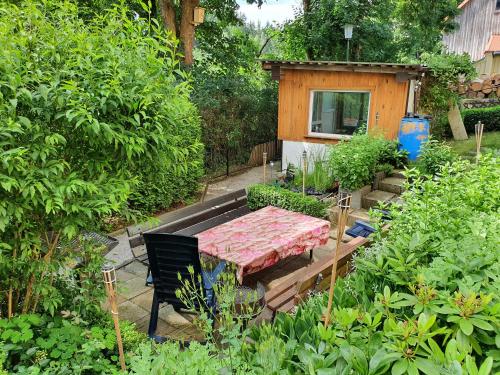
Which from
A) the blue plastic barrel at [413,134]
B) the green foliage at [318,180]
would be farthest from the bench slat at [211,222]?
the blue plastic barrel at [413,134]

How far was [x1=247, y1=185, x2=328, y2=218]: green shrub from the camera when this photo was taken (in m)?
6.26

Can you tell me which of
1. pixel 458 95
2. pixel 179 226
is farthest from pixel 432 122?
pixel 179 226

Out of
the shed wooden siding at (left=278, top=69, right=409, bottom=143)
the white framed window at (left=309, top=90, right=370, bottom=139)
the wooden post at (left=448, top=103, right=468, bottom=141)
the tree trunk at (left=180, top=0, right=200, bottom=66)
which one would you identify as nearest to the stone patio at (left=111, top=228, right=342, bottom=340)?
the shed wooden siding at (left=278, top=69, right=409, bottom=143)

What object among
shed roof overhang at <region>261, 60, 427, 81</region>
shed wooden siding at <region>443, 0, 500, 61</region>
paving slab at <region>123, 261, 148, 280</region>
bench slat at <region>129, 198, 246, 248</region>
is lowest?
paving slab at <region>123, 261, 148, 280</region>

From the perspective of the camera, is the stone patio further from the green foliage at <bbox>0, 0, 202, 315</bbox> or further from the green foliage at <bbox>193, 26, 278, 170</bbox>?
the green foliage at <bbox>193, 26, 278, 170</bbox>

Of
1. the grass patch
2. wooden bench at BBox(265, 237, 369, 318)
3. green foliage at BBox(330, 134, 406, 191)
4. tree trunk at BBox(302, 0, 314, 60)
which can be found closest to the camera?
wooden bench at BBox(265, 237, 369, 318)

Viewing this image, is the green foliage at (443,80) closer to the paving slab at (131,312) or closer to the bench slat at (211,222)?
the bench slat at (211,222)

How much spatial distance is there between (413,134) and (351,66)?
2194 mm

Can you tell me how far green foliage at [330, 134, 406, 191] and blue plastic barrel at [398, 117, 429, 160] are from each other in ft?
2.45

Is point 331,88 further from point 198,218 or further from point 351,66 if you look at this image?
point 198,218

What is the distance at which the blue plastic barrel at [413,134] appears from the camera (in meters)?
7.73

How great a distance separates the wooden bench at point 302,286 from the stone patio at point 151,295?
175mm

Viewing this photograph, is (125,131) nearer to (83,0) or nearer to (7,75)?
(7,75)

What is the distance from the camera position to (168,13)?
1041 cm
